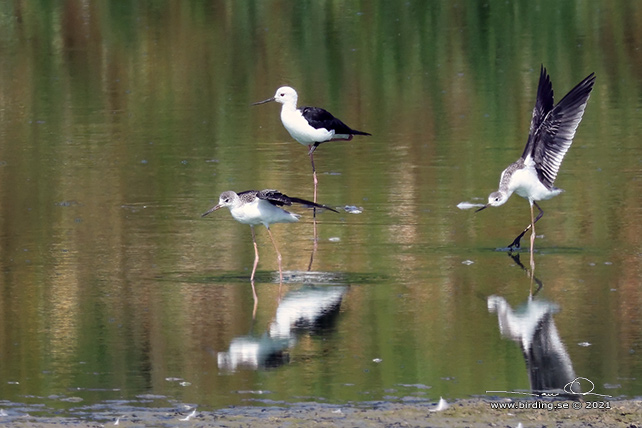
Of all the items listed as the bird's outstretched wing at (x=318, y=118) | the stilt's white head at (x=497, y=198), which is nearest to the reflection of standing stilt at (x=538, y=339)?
the stilt's white head at (x=497, y=198)

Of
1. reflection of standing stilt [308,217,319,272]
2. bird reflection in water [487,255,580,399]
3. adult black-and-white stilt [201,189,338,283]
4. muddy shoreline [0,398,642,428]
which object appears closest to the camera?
muddy shoreline [0,398,642,428]

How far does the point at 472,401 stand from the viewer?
7.29 metres

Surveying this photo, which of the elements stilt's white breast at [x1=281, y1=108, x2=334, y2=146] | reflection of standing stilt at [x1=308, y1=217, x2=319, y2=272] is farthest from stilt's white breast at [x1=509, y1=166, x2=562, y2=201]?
stilt's white breast at [x1=281, y1=108, x2=334, y2=146]

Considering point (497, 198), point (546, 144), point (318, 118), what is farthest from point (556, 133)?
point (318, 118)

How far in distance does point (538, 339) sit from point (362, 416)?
6.34ft

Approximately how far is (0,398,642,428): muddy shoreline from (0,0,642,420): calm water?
210mm

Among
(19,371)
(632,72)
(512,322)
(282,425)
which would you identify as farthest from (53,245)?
(632,72)

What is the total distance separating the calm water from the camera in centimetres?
805

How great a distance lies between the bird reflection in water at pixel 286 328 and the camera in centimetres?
821

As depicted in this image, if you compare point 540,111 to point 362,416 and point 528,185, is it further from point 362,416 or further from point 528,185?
point 362,416

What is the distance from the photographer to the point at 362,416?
703cm

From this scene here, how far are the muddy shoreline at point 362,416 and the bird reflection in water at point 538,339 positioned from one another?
351 millimetres

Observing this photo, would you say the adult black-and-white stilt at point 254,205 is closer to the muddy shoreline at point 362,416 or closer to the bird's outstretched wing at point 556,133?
the bird's outstretched wing at point 556,133

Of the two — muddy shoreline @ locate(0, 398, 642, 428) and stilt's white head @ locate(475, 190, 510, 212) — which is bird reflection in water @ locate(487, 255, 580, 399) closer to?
muddy shoreline @ locate(0, 398, 642, 428)
